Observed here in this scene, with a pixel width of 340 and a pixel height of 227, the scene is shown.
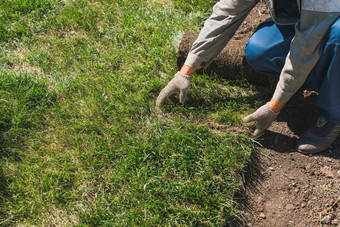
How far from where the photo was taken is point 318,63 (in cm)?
238

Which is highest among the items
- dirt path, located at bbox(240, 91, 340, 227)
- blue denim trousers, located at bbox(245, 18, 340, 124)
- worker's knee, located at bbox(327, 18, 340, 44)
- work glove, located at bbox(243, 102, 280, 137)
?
worker's knee, located at bbox(327, 18, 340, 44)

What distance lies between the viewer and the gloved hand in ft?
8.69

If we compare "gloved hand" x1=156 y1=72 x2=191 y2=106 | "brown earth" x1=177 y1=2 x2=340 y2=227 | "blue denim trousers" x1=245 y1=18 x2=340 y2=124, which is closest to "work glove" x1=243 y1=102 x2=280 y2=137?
"brown earth" x1=177 y1=2 x2=340 y2=227

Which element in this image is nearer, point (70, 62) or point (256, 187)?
point (256, 187)

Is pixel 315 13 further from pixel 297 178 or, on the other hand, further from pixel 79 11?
pixel 79 11

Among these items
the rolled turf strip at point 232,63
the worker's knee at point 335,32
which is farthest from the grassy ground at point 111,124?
the worker's knee at point 335,32

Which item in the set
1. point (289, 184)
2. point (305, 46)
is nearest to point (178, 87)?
point (305, 46)

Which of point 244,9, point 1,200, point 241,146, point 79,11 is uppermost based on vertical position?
point 244,9

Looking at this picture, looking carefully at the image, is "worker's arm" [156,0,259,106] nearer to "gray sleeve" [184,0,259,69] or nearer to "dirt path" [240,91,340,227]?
"gray sleeve" [184,0,259,69]

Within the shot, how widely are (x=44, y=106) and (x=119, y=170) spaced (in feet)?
3.04

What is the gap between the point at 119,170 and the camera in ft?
8.11

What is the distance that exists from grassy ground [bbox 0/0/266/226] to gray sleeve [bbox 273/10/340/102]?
574 mm

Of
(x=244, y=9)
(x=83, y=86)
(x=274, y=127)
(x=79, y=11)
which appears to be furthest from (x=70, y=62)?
(x=274, y=127)

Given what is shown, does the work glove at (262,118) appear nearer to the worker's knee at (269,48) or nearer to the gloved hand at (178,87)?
the worker's knee at (269,48)
